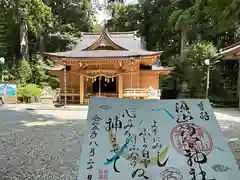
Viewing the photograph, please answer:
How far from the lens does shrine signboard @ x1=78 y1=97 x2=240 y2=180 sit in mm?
2152

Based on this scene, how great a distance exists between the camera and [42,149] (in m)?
5.21

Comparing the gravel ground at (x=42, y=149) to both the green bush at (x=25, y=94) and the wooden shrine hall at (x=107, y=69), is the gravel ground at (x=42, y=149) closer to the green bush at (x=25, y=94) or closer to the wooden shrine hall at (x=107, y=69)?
the wooden shrine hall at (x=107, y=69)

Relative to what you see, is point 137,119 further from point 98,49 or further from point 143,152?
point 98,49

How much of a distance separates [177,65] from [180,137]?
54.4 ft

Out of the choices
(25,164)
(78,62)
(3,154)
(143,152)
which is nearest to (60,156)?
(25,164)

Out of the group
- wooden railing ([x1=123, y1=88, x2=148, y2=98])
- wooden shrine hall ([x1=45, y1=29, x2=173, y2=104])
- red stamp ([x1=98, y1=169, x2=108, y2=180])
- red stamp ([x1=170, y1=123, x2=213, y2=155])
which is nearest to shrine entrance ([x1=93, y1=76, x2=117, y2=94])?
wooden shrine hall ([x1=45, y1=29, x2=173, y2=104])

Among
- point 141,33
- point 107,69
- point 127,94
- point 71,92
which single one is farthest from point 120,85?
point 141,33

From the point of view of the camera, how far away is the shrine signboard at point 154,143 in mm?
2152

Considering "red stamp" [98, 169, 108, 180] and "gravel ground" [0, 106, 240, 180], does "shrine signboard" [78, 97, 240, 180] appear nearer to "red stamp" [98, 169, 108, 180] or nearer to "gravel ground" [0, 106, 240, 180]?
"red stamp" [98, 169, 108, 180]

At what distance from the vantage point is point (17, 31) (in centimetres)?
2364

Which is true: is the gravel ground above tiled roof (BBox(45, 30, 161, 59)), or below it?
below

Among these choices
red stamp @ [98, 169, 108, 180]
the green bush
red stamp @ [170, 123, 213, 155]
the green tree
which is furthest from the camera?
the green tree

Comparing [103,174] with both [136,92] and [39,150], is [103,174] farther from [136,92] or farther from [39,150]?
[136,92]

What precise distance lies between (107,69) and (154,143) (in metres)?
13.3
